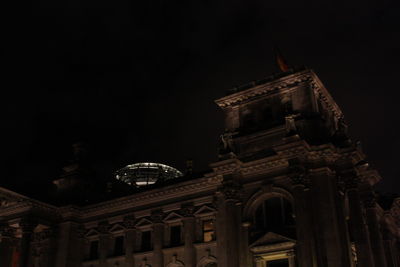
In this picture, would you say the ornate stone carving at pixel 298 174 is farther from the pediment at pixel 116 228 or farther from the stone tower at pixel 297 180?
the pediment at pixel 116 228

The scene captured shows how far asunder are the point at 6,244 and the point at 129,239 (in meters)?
14.4

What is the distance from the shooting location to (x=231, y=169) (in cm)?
4438

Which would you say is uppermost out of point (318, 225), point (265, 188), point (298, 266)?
point (265, 188)

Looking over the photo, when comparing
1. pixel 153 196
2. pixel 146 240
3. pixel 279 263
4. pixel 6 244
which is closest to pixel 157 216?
pixel 153 196

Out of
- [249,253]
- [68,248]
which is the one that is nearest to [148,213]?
[68,248]

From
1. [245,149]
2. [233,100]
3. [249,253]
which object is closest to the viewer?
[249,253]

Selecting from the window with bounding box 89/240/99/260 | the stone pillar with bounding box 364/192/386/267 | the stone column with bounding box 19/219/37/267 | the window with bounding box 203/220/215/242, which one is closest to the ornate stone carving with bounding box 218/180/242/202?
the window with bounding box 203/220/215/242

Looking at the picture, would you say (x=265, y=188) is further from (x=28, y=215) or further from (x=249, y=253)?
(x=28, y=215)

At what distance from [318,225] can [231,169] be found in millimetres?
9057

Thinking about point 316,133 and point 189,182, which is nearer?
point 316,133

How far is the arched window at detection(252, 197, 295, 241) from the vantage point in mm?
41344

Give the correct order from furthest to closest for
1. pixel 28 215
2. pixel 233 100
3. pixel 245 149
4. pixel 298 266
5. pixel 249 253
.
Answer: pixel 28 215 < pixel 233 100 < pixel 245 149 < pixel 249 253 < pixel 298 266

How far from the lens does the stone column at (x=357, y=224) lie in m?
39.0

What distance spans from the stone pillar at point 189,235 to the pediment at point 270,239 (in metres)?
7.41
